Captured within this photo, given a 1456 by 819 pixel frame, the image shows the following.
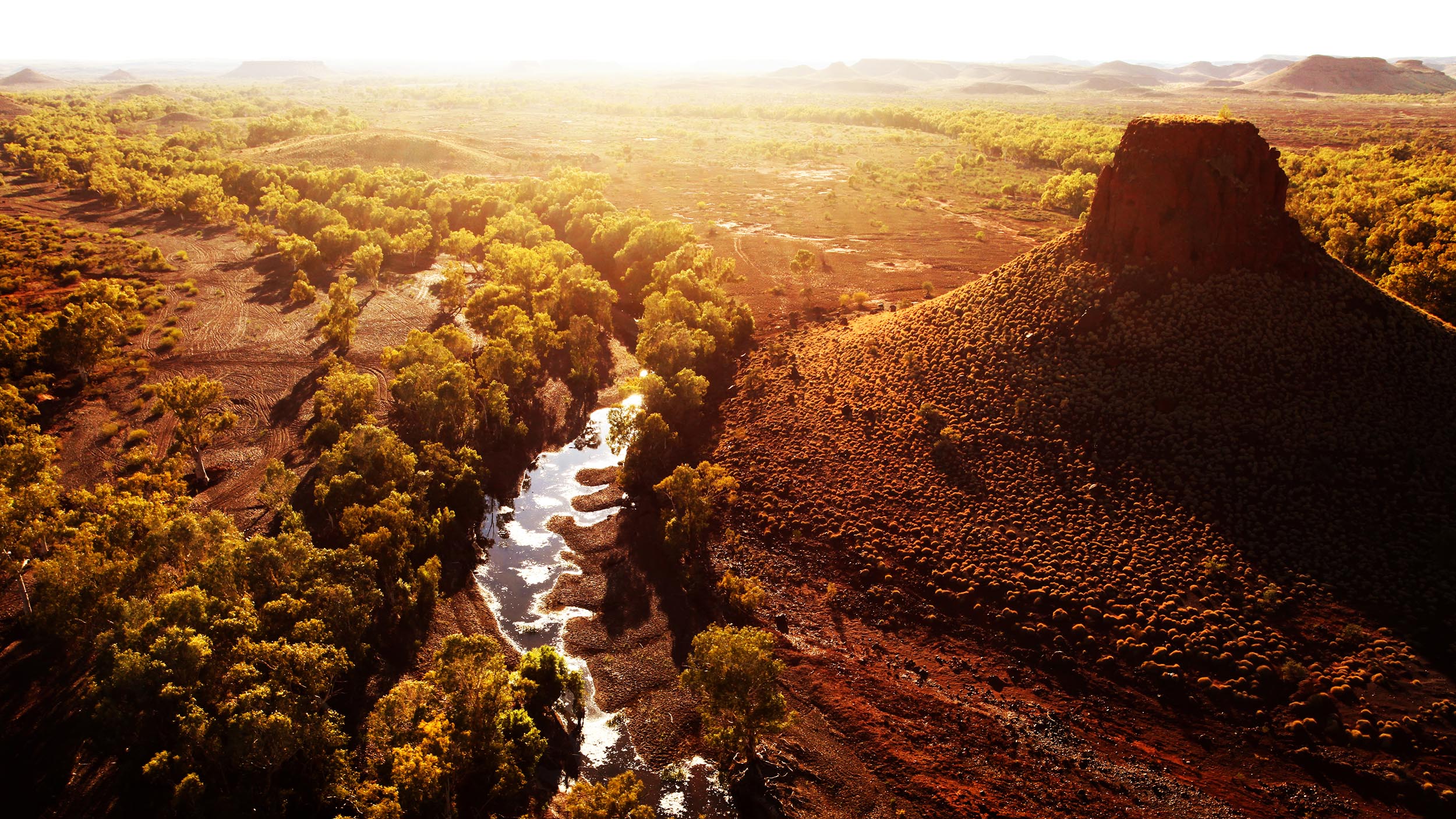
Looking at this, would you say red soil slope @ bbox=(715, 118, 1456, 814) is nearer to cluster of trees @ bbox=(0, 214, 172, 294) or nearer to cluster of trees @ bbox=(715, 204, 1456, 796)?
cluster of trees @ bbox=(715, 204, 1456, 796)

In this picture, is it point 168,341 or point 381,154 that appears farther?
point 381,154

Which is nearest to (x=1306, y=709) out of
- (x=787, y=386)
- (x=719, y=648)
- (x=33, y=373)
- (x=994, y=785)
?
(x=994, y=785)

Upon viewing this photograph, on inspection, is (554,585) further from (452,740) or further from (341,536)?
(452,740)

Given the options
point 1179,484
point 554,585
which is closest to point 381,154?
point 554,585

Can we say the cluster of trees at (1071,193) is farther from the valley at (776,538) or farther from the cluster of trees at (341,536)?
the cluster of trees at (341,536)

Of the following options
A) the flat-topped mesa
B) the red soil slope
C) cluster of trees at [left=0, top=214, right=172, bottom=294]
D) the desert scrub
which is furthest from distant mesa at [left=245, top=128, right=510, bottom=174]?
the flat-topped mesa

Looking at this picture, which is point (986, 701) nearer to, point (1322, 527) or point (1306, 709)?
point (1306, 709)
